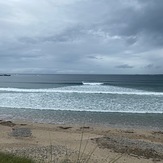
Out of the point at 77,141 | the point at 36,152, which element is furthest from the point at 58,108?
the point at 36,152

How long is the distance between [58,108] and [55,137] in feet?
30.7

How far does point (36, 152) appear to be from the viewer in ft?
29.6

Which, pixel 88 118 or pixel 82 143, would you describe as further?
pixel 88 118

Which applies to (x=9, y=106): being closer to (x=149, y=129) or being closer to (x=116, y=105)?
(x=116, y=105)

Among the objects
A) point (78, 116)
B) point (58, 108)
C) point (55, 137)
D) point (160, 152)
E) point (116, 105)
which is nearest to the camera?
point (160, 152)

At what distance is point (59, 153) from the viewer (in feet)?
29.3

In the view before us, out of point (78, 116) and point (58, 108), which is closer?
point (78, 116)

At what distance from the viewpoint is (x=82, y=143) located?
1097 cm

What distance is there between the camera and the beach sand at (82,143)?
9.00m

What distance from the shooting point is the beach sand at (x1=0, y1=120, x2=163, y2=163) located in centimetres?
900

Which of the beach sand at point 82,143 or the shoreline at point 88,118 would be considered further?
the shoreline at point 88,118

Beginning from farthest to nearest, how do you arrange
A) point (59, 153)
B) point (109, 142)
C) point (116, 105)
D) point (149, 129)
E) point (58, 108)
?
point (116, 105)
point (58, 108)
point (149, 129)
point (109, 142)
point (59, 153)

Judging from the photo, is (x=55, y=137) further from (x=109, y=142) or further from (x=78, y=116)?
(x=78, y=116)

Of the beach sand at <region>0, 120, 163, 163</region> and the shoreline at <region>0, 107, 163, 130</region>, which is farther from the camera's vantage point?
the shoreline at <region>0, 107, 163, 130</region>
